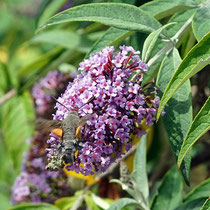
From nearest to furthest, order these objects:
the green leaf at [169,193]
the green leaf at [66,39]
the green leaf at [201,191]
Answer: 1. the green leaf at [201,191]
2. the green leaf at [169,193]
3. the green leaf at [66,39]

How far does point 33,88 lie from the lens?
2924 millimetres

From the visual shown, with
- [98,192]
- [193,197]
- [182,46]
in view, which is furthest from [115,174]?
[182,46]

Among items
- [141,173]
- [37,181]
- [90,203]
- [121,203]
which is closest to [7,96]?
[37,181]

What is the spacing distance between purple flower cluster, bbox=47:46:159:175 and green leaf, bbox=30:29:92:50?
0.92 m

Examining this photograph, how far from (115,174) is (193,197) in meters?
0.64

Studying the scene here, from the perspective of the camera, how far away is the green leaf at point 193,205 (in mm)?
1877

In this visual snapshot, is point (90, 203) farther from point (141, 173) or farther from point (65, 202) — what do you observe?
point (141, 173)

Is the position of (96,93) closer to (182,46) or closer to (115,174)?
(182,46)

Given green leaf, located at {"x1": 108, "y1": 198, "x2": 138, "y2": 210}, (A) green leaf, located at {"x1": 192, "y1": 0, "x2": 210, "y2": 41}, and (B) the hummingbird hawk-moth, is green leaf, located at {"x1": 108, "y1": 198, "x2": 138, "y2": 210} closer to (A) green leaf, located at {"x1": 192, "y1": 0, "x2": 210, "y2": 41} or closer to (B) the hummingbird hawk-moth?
(B) the hummingbird hawk-moth

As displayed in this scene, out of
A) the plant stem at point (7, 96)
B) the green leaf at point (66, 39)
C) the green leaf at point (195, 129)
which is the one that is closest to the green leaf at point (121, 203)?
the green leaf at point (195, 129)

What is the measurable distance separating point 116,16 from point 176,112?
0.39 meters

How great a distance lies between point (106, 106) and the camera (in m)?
1.58

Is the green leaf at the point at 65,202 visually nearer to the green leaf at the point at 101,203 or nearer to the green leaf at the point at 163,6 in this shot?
the green leaf at the point at 101,203

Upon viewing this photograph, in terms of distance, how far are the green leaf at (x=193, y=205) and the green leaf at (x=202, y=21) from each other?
66 cm
